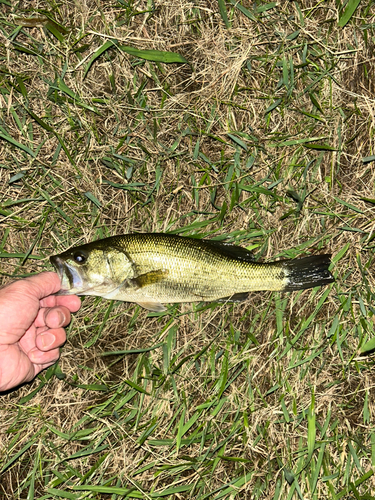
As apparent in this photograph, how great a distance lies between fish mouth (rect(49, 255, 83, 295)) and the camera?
3979 mm

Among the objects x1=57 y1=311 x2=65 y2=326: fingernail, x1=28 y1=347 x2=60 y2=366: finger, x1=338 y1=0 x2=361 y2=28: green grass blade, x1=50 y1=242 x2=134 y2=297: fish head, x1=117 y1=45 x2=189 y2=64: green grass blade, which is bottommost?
x1=28 y1=347 x2=60 y2=366: finger

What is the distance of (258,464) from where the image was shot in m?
4.38

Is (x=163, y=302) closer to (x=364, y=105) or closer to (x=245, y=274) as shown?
(x=245, y=274)

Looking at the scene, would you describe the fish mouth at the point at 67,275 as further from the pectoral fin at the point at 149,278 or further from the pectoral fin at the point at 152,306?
the pectoral fin at the point at 152,306

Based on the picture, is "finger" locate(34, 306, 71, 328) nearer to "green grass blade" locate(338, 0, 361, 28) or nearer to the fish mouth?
the fish mouth

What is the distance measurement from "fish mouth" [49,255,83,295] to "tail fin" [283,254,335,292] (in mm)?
1798

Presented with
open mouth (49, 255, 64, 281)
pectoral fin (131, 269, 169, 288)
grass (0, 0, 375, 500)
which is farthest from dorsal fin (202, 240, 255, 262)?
open mouth (49, 255, 64, 281)

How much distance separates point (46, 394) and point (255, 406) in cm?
196

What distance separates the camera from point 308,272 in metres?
4.19

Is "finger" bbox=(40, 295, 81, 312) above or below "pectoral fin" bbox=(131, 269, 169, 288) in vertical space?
below

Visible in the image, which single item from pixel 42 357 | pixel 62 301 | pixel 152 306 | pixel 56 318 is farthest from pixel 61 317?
pixel 152 306

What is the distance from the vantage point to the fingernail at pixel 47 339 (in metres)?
4.19

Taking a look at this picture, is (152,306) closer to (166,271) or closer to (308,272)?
(166,271)

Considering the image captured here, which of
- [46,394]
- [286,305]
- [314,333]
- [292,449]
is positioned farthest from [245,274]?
[46,394]
